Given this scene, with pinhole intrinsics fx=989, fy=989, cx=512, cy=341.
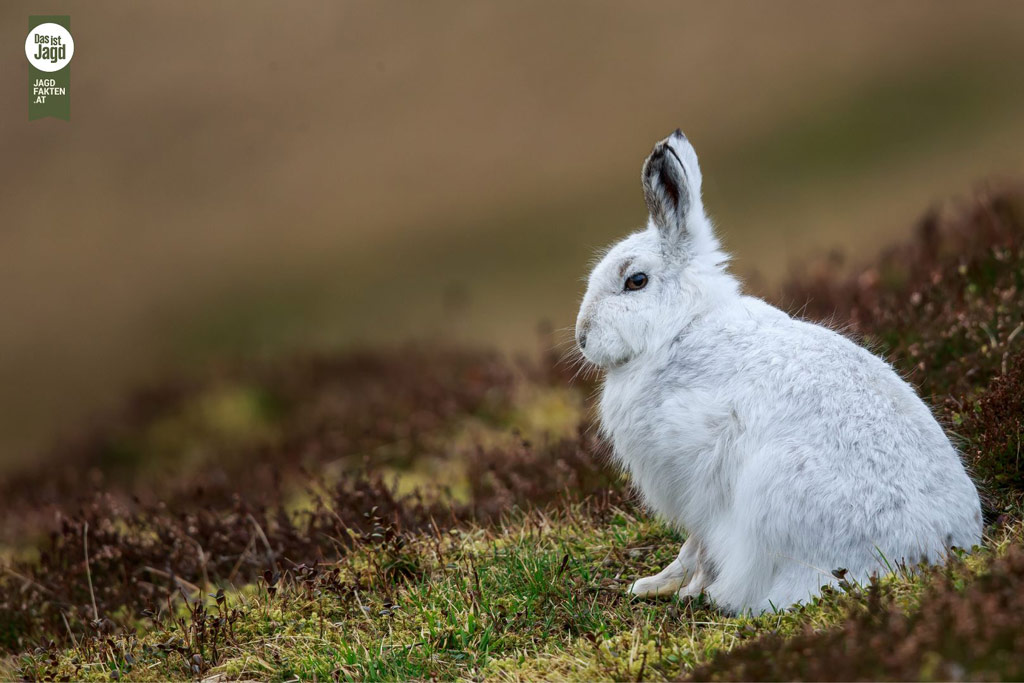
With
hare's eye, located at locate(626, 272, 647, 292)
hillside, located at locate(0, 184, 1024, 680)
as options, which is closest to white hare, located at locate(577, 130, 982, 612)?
hare's eye, located at locate(626, 272, 647, 292)

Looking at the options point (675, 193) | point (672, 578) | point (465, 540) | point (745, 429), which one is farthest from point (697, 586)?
point (675, 193)

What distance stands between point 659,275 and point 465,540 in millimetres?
2182

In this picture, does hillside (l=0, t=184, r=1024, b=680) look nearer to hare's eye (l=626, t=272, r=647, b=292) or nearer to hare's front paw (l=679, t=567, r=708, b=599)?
hare's front paw (l=679, t=567, r=708, b=599)

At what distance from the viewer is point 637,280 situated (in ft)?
17.8

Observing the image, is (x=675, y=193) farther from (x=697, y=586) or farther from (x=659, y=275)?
(x=697, y=586)

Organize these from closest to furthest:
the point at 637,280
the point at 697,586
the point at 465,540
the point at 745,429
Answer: the point at 745,429, the point at 697,586, the point at 637,280, the point at 465,540

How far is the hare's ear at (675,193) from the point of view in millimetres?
5285

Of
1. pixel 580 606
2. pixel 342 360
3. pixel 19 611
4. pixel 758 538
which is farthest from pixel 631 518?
pixel 342 360

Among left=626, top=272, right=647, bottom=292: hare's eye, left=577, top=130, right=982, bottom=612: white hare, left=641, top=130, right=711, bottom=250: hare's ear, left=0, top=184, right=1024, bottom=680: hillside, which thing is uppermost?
left=641, top=130, right=711, bottom=250: hare's ear

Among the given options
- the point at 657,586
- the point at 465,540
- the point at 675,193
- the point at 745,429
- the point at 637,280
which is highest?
the point at 675,193

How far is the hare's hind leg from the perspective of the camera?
5402 mm

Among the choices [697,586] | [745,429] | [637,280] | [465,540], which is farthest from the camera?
[465,540]

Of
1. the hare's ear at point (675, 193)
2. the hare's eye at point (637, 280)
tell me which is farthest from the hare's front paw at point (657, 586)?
the hare's ear at point (675, 193)

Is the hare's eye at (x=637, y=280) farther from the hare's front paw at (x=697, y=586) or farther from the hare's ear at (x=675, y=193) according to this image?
the hare's front paw at (x=697, y=586)
